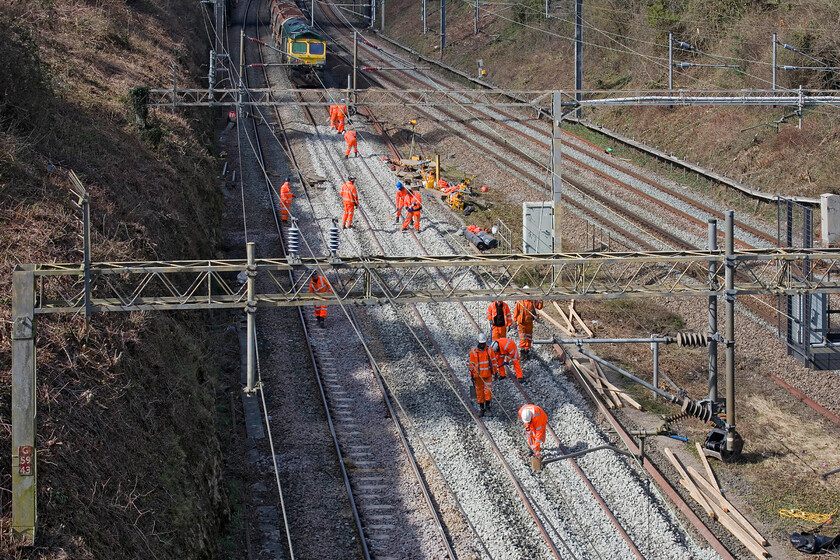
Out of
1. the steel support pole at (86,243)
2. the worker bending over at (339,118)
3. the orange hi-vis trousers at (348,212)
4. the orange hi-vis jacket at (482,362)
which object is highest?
the worker bending over at (339,118)

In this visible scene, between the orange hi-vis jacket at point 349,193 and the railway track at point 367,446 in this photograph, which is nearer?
the railway track at point 367,446

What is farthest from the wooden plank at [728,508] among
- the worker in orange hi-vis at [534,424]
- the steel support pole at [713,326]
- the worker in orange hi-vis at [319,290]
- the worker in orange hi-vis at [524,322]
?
the worker in orange hi-vis at [319,290]

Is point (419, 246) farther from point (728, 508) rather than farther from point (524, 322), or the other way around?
point (728, 508)

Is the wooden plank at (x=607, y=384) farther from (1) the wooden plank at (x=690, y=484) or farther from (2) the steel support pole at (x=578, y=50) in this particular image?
(2) the steel support pole at (x=578, y=50)

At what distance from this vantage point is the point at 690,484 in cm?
1538

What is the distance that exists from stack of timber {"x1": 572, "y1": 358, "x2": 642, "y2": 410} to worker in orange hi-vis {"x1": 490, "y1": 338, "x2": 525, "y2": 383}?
57.6 inches

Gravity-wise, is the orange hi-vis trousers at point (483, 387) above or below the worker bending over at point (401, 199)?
below

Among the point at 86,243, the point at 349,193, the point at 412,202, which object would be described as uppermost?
the point at 349,193

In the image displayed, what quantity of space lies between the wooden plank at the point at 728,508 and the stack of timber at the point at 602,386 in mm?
2339

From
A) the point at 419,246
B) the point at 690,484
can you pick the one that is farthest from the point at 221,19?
the point at 690,484

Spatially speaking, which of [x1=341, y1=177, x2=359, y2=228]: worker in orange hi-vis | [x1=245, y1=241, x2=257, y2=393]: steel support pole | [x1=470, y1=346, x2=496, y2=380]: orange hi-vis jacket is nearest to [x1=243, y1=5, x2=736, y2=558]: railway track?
[x1=341, y1=177, x2=359, y2=228]: worker in orange hi-vis

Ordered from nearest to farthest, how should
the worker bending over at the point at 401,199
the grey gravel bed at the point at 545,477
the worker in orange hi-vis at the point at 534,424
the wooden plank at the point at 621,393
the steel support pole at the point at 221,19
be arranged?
1. the grey gravel bed at the point at 545,477
2. the worker in orange hi-vis at the point at 534,424
3. the wooden plank at the point at 621,393
4. the worker bending over at the point at 401,199
5. the steel support pole at the point at 221,19

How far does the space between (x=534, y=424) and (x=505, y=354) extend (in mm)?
2292

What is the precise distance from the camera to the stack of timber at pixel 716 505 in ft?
46.2
